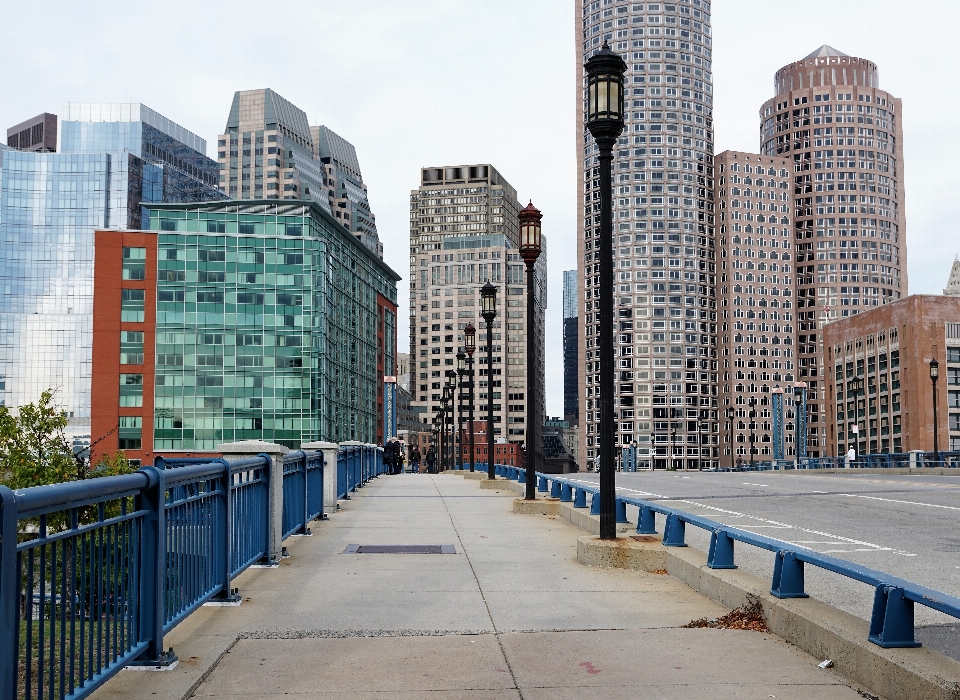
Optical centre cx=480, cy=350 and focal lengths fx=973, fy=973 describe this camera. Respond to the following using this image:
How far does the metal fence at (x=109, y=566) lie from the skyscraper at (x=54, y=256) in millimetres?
161578

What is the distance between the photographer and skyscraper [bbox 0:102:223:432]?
16262 cm

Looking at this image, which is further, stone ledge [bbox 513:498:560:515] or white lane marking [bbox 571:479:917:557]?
stone ledge [bbox 513:498:560:515]

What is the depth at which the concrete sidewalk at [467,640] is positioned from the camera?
5941 millimetres

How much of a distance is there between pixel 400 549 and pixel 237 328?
99088 mm

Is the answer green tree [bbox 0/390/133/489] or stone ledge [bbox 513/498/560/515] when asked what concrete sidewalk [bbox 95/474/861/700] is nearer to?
green tree [bbox 0/390/133/489]

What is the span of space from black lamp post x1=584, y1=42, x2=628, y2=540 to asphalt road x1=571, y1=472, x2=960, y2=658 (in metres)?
1.99

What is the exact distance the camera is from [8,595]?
3969 mm

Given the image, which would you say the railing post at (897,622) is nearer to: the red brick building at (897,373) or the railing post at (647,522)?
the railing post at (647,522)

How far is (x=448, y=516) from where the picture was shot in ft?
61.6

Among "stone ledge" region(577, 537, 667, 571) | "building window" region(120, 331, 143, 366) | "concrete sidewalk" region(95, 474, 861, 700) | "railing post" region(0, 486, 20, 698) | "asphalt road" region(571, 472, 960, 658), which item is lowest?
"asphalt road" region(571, 472, 960, 658)

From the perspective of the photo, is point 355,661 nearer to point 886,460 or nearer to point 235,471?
point 235,471

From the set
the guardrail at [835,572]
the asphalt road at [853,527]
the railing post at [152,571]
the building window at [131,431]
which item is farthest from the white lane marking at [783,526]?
the building window at [131,431]

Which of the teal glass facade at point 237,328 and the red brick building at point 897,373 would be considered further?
the red brick building at point 897,373

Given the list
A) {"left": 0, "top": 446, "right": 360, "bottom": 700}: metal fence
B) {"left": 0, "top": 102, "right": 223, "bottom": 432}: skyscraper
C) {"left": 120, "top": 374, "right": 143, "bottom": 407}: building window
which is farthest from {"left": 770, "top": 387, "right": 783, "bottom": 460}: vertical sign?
{"left": 0, "top": 102, "right": 223, "bottom": 432}: skyscraper
